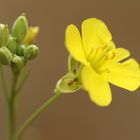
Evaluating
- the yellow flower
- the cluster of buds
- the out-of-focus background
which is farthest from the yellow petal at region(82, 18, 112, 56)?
the out-of-focus background

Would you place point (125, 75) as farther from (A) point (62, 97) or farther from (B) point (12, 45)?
(A) point (62, 97)

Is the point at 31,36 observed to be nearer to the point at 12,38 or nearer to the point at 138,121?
the point at 12,38

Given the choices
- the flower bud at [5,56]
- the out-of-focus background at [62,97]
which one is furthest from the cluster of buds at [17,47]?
the out-of-focus background at [62,97]

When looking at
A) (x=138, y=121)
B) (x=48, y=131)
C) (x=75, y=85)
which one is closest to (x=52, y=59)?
(x=48, y=131)

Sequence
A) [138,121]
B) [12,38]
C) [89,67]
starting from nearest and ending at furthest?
[89,67], [12,38], [138,121]

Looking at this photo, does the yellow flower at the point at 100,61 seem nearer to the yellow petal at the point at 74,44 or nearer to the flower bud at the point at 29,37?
the yellow petal at the point at 74,44

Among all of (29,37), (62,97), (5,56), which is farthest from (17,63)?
(62,97)
